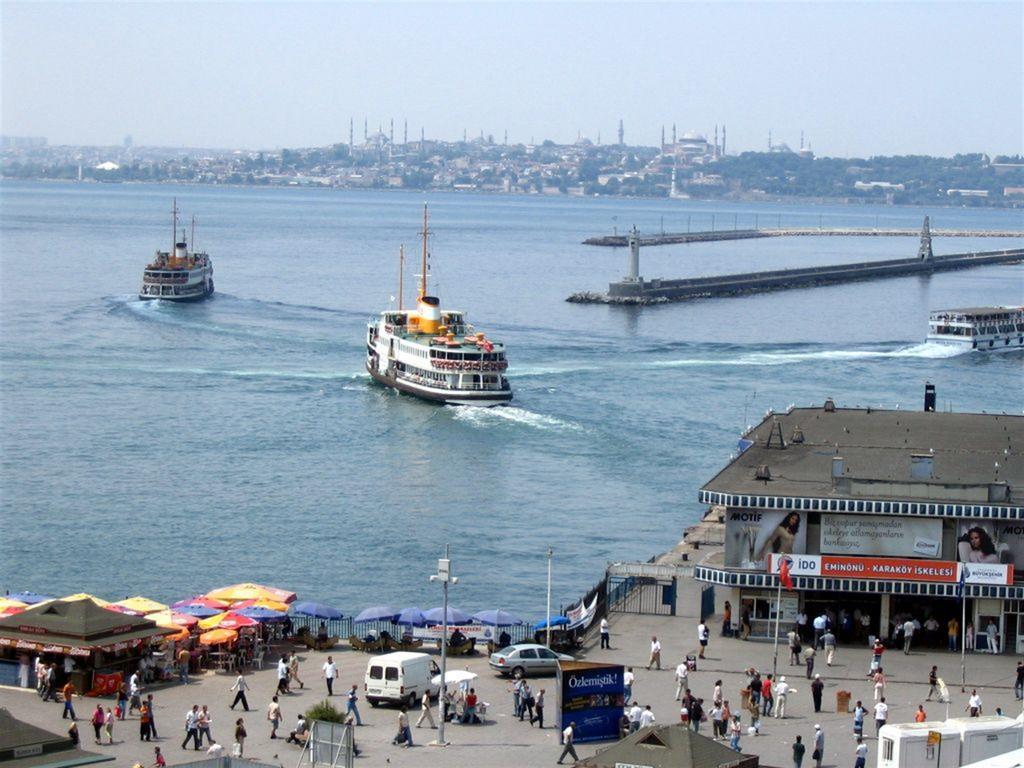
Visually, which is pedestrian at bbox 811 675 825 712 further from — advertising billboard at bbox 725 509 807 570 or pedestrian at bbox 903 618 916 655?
advertising billboard at bbox 725 509 807 570

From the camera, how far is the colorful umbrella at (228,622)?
106ft

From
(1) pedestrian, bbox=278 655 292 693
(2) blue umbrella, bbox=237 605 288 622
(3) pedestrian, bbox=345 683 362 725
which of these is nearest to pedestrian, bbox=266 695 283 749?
(3) pedestrian, bbox=345 683 362 725

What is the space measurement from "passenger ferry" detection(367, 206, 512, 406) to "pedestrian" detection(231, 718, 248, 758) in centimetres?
4497

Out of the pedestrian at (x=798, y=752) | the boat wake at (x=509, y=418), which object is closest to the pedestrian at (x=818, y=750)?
the pedestrian at (x=798, y=752)

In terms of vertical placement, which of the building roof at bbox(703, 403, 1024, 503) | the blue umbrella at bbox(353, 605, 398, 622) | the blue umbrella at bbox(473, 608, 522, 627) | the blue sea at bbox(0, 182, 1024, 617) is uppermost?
the building roof at bbox(703, 403, 1024, 503)

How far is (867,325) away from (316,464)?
65.0 m

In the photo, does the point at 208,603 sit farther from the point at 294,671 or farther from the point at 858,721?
the point at 858,721

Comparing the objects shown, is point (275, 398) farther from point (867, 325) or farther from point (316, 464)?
point (867, 325)

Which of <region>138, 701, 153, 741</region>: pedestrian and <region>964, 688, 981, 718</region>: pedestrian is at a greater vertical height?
<region>964, 688, 981, 718</region>: pedestrian

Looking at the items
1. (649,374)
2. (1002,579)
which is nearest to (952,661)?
(1002,579)

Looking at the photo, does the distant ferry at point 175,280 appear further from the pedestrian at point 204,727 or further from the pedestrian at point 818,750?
the pedestrian at point 818,750

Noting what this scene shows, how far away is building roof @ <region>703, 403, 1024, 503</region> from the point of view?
112ft

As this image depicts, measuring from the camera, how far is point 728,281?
144 meters

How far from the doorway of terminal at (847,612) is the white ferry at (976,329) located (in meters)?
68.4
